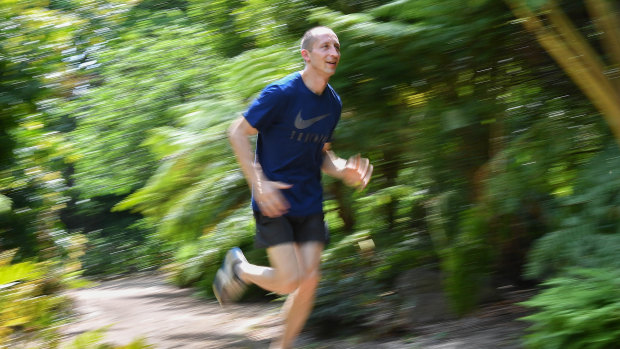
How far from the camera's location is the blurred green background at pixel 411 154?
4.56 m

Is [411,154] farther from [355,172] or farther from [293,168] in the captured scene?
[293,168]

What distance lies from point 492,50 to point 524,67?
0.36 meters

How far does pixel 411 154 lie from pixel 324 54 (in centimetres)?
150

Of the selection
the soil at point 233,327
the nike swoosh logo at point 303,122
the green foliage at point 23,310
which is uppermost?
the nike swoosh logo at point 303,122

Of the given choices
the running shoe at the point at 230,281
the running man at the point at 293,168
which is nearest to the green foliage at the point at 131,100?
the running shoe at the point at 230,281

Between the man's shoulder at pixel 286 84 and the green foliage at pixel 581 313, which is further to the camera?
the man's shoulder at pixel 286 84

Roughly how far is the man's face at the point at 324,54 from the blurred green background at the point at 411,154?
0.67 meters

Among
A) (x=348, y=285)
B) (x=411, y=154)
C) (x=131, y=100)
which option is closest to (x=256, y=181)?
(x=411, y=154)

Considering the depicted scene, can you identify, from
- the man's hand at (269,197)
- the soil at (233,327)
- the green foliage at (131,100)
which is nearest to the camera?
the man's hand at (269,197)

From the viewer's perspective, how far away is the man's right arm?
430 cm

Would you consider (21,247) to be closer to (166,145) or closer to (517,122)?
(166,145)

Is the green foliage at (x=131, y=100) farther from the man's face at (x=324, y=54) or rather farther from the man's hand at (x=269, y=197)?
the man's hand at (x=269, y=197)

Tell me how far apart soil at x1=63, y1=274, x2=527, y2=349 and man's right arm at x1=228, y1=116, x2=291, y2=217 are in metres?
1.05

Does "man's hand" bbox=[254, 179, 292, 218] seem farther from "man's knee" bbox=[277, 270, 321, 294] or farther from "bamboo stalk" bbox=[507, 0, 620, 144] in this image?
"bamboo stalk" bbox=[507, 0, 620, 144]
